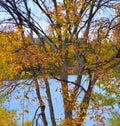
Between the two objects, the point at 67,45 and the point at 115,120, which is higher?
the point at 67,45

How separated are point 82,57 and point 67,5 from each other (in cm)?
169

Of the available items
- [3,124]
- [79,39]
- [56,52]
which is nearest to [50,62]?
[56,52]

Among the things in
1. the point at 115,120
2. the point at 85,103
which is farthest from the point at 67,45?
the point at 115,120

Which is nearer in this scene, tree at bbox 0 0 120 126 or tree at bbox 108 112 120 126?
tree at bbox 0 0 120 126

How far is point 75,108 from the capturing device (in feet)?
35.0

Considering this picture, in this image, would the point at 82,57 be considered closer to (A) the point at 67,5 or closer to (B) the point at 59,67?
(B) the point at 59,67

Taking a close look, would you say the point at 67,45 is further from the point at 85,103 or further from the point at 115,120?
the point at 115,120

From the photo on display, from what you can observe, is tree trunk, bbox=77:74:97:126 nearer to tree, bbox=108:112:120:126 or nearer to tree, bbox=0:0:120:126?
tree, bbox=0:0:120:126

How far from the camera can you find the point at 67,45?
1073 centimetres

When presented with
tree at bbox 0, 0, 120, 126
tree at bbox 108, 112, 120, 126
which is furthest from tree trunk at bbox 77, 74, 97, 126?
tree at bbox 108, 112, 120, 126

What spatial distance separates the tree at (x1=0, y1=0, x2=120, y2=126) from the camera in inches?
402

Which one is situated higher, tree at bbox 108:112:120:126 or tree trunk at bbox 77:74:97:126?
tree trunk at bbox 77:74:97:126

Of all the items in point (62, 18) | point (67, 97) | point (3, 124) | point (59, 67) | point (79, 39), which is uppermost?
point (62, 18)

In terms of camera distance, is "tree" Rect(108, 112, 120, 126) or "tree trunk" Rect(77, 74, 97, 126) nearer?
"tree trunk" Rect(77, 74, 97, 126)
